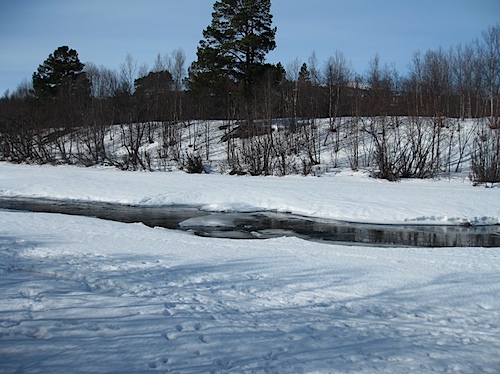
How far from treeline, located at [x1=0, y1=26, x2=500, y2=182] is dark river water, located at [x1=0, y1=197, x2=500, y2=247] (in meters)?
11.3

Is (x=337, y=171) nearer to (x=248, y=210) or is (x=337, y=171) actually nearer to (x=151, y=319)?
(x=248, y=210)

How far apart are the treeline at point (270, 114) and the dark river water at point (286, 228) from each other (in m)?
11.3

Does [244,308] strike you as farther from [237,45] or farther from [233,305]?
[237,45]

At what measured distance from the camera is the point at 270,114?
3194 cm

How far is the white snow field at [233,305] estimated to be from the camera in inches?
190

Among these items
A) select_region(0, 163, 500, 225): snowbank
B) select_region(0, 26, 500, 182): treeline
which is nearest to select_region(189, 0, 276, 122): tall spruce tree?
select_region(0, 26, 500, 182): treeline

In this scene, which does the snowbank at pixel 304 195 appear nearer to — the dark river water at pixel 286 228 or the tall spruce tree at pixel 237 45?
the dark river water at pixel 286 228

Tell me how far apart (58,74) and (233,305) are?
53790 millimetres

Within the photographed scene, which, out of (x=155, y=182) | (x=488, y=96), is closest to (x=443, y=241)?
(x=155, y=182)

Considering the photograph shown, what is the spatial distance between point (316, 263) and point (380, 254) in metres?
1.89

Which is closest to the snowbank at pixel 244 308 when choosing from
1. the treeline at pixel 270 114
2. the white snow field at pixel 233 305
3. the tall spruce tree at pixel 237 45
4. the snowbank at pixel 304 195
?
the white snow field at pixel 233 305

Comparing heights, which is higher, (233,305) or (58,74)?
(58,74)

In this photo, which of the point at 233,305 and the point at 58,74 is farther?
the point at 58,74

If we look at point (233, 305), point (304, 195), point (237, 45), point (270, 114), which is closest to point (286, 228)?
point (304, 195)
